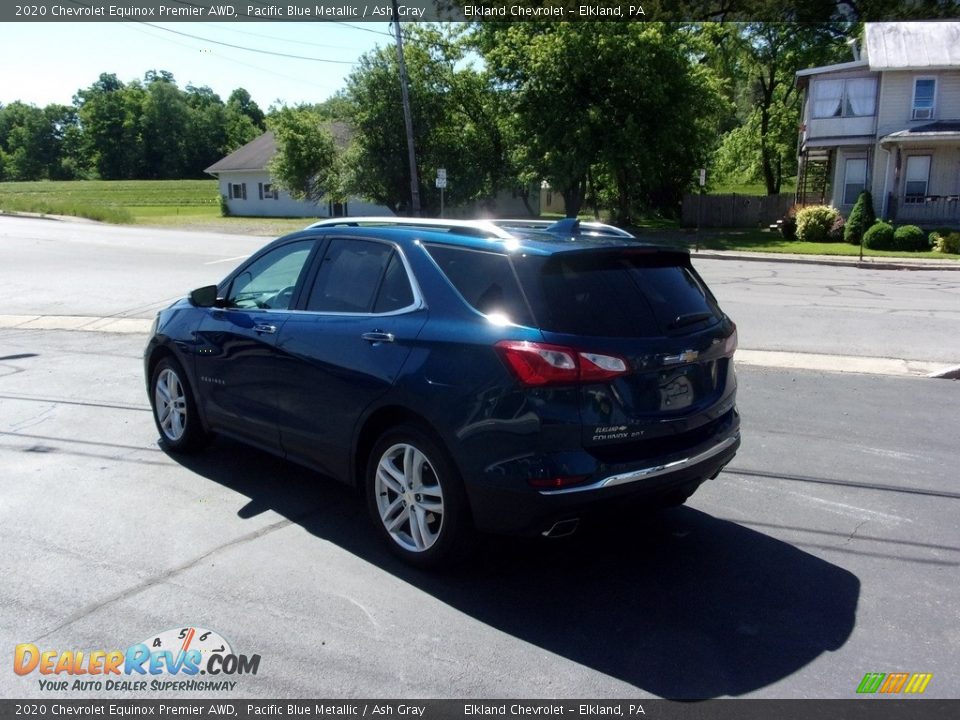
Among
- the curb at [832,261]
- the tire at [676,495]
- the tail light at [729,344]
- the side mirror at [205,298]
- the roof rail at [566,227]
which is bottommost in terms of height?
the curb at [832,261]

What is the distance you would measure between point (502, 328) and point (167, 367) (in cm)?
336

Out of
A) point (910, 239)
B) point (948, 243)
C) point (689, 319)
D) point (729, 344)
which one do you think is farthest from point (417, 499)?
point (910, 239)

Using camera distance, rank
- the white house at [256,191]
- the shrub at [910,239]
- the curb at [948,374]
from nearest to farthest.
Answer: the curb at [948,374] < the shrub at [910,239] < the white house at [256,191]

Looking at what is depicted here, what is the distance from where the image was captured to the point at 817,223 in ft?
101

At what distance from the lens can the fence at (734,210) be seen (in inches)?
1501

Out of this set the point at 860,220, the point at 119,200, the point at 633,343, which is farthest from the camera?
the point at 119,200

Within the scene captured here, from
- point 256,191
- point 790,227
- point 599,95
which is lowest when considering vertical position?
point 790,227

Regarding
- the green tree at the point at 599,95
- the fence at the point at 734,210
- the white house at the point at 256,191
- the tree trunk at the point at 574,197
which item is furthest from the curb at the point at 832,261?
the white house at the point at 256,191

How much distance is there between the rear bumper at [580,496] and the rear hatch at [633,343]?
0.08 metres

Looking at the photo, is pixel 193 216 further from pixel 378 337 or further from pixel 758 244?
pixel 378 337

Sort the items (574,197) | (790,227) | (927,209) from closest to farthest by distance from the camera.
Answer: (927,209), (790,227), (574,197)

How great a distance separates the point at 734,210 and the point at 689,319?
3719 cm

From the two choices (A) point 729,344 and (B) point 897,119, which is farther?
(B) point 897,119

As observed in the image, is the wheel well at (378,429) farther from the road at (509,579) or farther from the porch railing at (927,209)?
the porch railing at (927,209)
